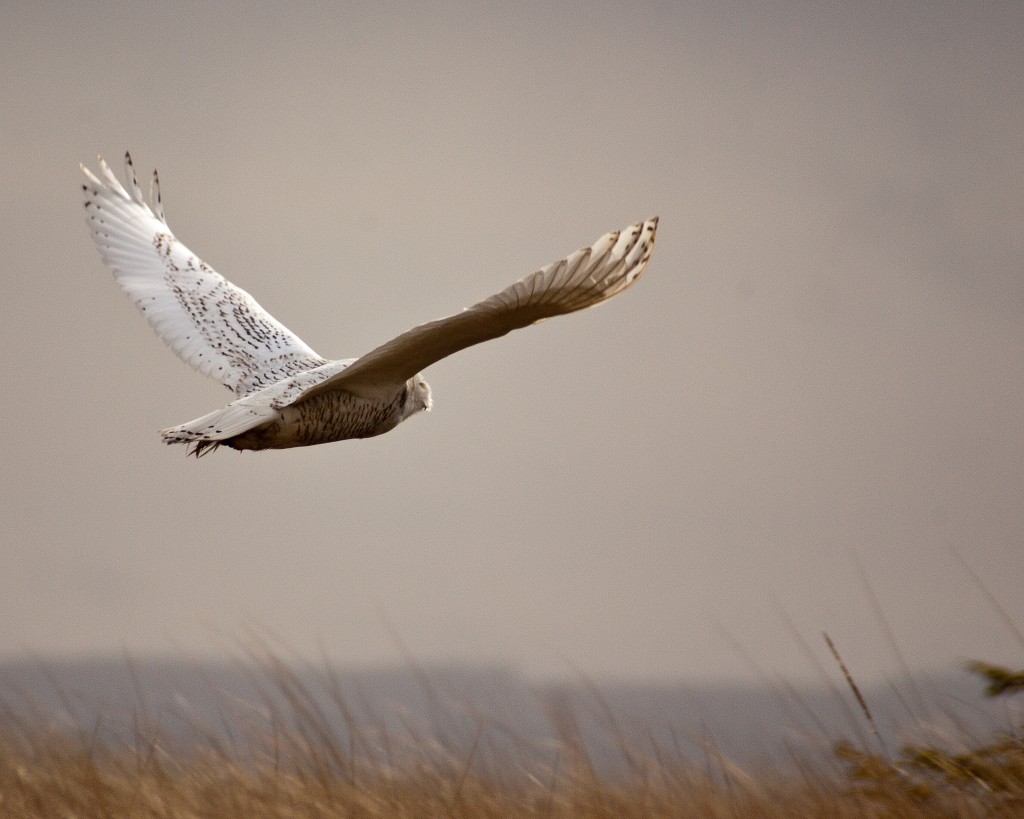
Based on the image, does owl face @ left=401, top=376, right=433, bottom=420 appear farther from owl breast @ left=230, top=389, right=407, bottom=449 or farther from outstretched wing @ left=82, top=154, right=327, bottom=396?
outstretched wing @ left=82, top=154, right=327, bottom=396

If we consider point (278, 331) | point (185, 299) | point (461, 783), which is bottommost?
point (461, 783)

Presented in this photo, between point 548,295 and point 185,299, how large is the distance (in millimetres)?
4038

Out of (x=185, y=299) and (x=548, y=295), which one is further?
(x=185, y=299)

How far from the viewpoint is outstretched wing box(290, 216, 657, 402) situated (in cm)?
399

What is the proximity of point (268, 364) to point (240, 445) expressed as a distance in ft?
4.35

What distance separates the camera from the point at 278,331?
23.3 feet

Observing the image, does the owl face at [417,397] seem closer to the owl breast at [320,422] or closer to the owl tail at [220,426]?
the owl breast at [320,422]

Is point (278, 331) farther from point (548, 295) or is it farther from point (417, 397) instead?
point (548, 295)

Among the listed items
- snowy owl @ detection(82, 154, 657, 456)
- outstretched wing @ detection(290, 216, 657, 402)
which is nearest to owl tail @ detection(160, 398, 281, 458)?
snowy owl @ detection(82, 154, 657, 456)

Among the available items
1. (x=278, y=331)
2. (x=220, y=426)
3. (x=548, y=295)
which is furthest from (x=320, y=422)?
(x=548, y=295)

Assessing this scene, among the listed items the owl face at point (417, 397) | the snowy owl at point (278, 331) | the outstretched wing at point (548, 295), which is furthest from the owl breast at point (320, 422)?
the outstretched wing at point (548, 295)

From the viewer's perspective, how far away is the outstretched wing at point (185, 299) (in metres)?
6.83

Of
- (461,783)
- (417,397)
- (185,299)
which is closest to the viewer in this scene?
(461,783)

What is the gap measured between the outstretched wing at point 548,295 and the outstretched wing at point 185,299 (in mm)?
2035
